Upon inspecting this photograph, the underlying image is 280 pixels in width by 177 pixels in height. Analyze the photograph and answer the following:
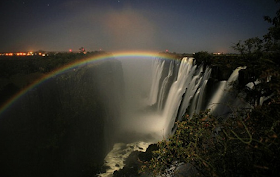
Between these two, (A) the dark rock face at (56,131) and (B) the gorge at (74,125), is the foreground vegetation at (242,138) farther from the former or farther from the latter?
(A) the dark rock face at (56,131)

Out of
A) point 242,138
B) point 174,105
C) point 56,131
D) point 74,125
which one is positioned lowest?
point 74,125

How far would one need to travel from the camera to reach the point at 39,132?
57.6ft

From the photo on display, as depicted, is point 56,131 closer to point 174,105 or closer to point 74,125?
point 74,125

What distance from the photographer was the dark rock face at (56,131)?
15766 millimetres

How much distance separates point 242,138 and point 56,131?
21.1 meters

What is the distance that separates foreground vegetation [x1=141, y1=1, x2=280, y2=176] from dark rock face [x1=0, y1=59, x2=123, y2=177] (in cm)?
1619

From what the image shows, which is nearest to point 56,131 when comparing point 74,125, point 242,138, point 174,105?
point 74,125

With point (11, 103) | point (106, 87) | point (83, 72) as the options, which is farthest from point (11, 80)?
point (106, 87)

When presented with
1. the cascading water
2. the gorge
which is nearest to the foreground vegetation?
the cascading water

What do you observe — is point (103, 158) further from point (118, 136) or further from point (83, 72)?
point (83, 72)

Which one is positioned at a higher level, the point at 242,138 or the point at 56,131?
the point at 242,138

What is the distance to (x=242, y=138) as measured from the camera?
356 centimetres

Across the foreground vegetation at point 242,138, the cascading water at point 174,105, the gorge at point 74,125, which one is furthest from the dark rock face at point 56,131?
the foreground vegetation at point 242,138

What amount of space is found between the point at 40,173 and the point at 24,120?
6.30m
